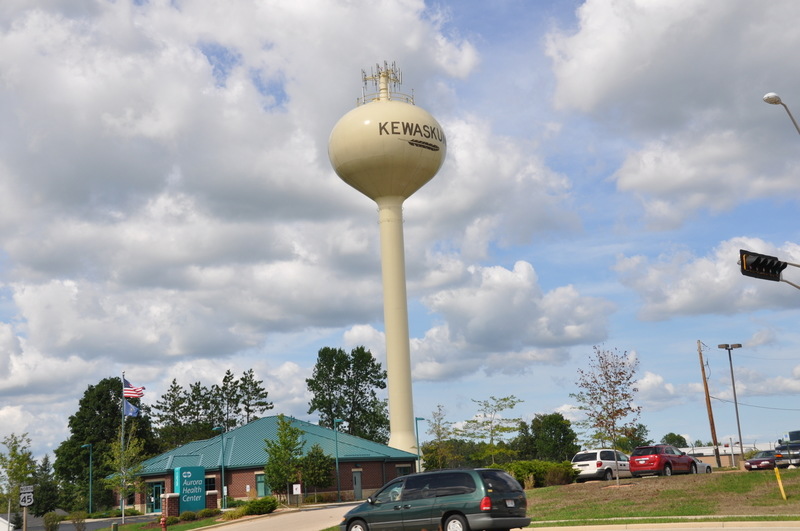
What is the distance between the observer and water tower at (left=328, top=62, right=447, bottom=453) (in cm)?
5384

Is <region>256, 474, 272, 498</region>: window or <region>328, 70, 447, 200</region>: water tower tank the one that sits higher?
<region>328, 70, 447, 200</region>: water tower tank

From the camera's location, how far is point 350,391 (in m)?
96.2

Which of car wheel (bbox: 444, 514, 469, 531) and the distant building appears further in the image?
the distant building

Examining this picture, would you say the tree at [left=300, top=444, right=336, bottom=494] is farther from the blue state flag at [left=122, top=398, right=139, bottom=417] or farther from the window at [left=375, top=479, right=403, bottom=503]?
the window at [left=375, top=479, right=403, bottom=503]

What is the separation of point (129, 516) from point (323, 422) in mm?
38401

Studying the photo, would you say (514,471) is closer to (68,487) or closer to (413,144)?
(413,144)

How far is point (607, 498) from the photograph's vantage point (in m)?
28.5

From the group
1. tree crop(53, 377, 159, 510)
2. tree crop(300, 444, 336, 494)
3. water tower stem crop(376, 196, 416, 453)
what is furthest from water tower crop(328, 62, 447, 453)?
tree crop(53, 377, 159, 510)

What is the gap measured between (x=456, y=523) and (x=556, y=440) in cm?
9339

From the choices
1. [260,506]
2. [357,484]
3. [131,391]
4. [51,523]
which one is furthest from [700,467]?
[131,391]

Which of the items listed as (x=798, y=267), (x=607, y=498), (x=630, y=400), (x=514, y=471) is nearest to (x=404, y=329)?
(x=514, y=471)

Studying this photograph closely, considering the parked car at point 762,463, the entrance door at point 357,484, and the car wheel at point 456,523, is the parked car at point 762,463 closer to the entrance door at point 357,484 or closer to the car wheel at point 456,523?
the car wheel at point 456,523

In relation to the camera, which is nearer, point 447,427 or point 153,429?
point 447,427

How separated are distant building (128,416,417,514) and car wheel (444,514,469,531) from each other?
3789 centimetres
